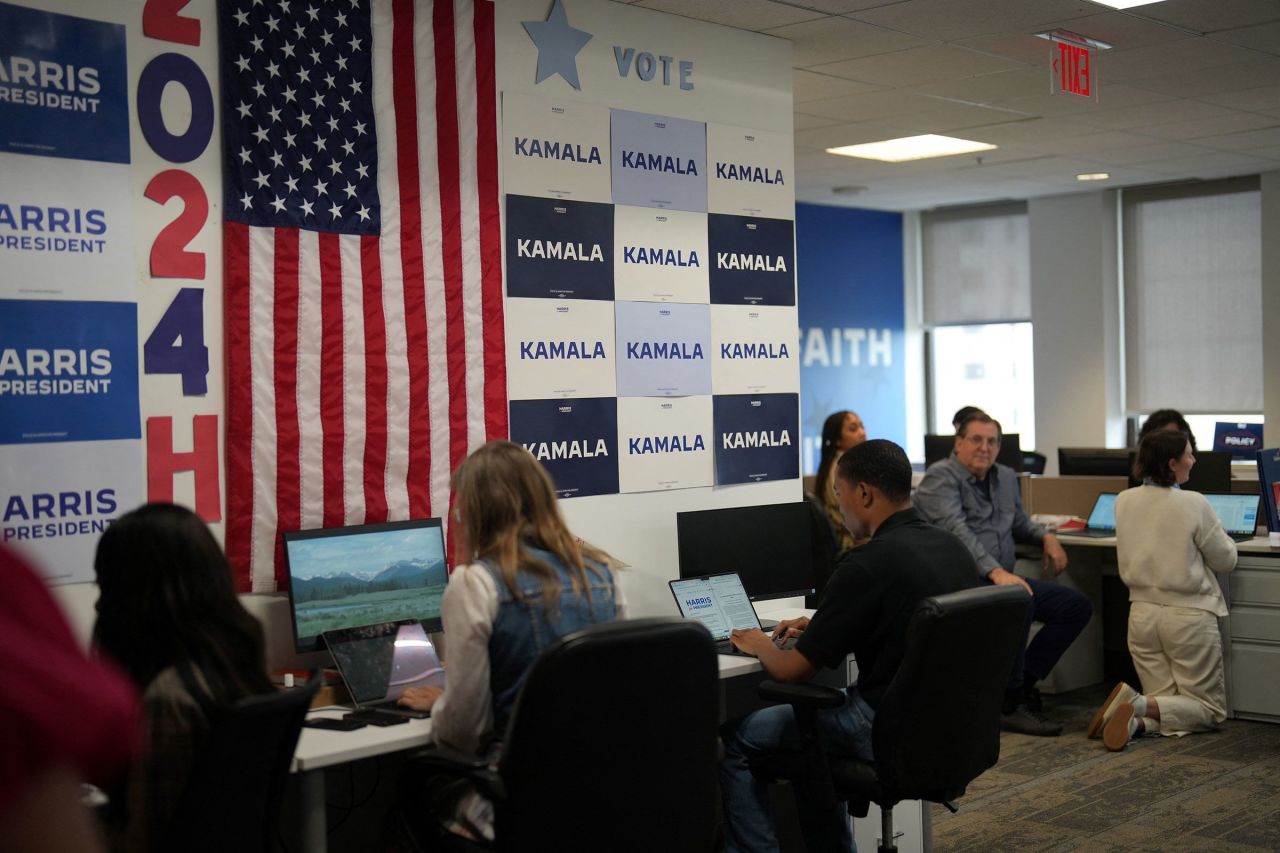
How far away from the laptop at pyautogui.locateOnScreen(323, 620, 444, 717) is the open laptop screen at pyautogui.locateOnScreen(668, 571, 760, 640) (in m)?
0.91

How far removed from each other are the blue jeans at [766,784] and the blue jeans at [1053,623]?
9.16 ft

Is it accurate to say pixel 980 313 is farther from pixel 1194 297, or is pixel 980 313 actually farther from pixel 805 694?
pixel 805 694

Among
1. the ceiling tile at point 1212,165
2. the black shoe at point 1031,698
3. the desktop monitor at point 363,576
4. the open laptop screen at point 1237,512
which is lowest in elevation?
the black shoe at point 1031,698

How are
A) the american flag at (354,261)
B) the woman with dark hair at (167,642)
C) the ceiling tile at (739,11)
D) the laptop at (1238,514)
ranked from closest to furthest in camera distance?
the woman with dark hair at (167,642) < the american flag at (354,261) < the ceiling tile at (739,11) < the laptop at (1238,514)

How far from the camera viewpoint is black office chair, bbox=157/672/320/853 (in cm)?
224

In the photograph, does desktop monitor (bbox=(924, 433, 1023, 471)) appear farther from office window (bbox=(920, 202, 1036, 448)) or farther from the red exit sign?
office window (bbox=(920, 202, 1036, 448))

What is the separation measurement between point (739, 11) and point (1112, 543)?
332 cm

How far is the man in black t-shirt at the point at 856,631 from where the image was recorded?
3.26 m

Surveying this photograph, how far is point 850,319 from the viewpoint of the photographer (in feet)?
35.8

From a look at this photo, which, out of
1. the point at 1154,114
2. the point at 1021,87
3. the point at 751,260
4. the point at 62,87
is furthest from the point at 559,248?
the point at 1154,114

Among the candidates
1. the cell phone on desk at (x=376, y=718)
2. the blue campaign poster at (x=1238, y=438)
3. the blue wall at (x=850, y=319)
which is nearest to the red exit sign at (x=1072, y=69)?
the cell phone on desk at (x=376, y=718)

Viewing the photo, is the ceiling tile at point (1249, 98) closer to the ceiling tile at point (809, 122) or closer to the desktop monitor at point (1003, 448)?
the ceiling tile at point (809, 122)

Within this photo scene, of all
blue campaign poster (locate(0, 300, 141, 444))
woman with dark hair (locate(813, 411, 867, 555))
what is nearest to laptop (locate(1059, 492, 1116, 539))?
woman with dark hair (locate(813, 411, 867, 555))

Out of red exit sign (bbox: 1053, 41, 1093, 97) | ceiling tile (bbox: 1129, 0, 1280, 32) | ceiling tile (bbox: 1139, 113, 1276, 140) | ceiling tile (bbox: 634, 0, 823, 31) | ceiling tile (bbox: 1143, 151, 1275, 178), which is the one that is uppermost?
ceiling tile (bbox: 1143, 151, 1275, 178)
